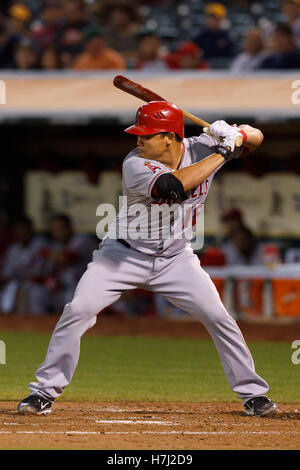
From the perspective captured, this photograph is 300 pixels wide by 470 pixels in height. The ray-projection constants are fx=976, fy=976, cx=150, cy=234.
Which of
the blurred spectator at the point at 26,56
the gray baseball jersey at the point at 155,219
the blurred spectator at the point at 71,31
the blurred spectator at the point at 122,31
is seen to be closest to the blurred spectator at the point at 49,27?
the blurred spectator at the point at 71,31

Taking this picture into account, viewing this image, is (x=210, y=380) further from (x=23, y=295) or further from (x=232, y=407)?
(x=23, y=295)

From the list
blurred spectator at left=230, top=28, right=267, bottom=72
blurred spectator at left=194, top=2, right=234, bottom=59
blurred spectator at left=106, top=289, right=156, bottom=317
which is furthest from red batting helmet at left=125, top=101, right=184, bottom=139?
blurred spectator at left=194, top=2, right=234, bottom=59

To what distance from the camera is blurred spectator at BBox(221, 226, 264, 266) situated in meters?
11.5

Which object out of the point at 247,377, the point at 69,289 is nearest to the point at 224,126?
the point at 247,377

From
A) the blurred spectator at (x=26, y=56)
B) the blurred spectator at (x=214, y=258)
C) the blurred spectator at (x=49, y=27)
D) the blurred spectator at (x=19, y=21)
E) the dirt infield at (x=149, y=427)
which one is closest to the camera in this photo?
the dirt infield at (x=149, y=427)

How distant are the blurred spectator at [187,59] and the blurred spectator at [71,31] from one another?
1.33 metres

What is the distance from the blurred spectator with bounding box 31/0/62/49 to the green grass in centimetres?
453

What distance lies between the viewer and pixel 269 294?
1095cm

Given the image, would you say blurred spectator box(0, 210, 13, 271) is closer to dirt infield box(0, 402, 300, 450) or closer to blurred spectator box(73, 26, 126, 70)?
blurred spectator box(73, 26, 126, 70)

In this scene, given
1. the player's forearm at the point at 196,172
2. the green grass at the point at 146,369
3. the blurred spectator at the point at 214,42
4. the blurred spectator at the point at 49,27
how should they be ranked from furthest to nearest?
1. the blurred spectator at the point at 49,27
2. the blurred spectator at the point at 214,42
3. the green grass at the point at 146,369
4. the player's forearm at the point at 196,172

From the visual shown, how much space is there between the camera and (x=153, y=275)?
5238mm

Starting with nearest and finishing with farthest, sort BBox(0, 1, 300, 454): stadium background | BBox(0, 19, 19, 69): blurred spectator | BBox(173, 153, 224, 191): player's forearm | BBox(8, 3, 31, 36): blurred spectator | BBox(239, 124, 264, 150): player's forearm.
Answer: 1. BBox(173, 153, 224, 191): player's forearm
2. BBox(239, 124, 264, 150): player's forearm
3. BBox(0, 1, 300, 454): stadium background
4. BBox(0, 19, 19, 69): blurred spectator
5. BBox(8, 3, 31, 36): blurred spectator

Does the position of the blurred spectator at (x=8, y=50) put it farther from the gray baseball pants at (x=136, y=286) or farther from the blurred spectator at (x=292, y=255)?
the gray baseball pants at (x=136, y=286)

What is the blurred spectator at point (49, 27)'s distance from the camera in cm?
1307
